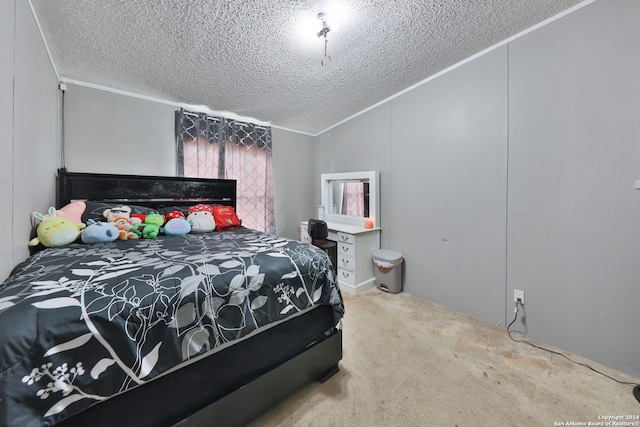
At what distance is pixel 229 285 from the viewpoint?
3.60 ft

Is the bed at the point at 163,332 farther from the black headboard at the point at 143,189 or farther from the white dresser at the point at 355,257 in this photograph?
the white dresser at the point at 355,257

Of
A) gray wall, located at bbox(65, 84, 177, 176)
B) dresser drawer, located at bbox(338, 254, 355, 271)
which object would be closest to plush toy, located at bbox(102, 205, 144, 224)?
gray wall, located at bbox(65, 84, 177, 176)

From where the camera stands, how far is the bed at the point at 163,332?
71 cm

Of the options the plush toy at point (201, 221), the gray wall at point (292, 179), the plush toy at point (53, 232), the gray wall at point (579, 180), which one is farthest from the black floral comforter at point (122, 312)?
the gray wall at point (292, 179)

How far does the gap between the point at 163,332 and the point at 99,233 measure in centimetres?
132

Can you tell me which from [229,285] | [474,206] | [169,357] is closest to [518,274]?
[474,206]

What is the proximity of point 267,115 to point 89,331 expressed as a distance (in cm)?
309

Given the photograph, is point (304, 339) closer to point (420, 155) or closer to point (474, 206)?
point (474, 206)

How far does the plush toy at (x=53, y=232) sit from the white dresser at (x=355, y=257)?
2368 millimetres

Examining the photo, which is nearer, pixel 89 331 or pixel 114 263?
pixel 89 331

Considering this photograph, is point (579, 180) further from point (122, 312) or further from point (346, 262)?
point (122, 312)

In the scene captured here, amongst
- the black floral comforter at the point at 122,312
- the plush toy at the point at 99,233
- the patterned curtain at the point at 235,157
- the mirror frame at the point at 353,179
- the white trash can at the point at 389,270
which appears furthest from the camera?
the mirror frame at the point at 353,179

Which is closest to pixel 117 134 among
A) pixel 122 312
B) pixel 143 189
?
pixel 143 189

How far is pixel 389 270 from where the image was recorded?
2762mm
